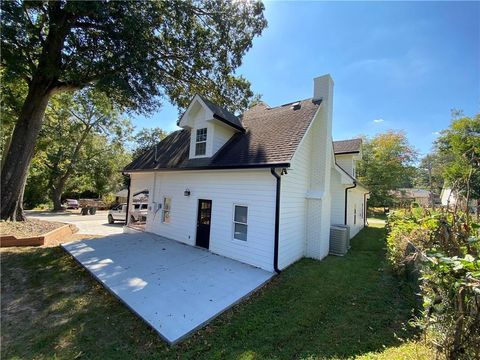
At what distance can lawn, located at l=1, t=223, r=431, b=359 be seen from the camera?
153 inches

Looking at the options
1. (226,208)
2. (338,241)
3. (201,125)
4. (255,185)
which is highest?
(201,125)

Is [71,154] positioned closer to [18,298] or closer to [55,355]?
[18,298]

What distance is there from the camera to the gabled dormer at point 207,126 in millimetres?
9727

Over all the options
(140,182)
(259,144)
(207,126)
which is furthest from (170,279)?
(140,182)

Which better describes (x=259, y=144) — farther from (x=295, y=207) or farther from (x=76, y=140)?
(x=76, y=140)

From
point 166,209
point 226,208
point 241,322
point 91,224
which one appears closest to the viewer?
point 241,322

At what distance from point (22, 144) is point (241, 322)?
11.5 m

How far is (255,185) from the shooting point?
7836 millimetres

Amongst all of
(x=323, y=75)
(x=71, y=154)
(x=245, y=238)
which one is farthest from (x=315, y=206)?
(x=71, y=154)

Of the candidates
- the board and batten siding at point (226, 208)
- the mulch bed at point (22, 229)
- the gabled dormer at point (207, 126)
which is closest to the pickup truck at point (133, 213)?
the board and batten siding at point (226, 208)

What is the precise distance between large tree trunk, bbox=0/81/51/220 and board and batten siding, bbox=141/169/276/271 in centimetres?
584

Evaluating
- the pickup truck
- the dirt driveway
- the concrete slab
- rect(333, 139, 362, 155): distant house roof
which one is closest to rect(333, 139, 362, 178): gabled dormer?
rect(333, 139, 362, 155): distant house roof

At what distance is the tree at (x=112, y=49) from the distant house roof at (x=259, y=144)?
9.32ft

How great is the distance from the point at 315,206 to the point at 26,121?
505 inches
